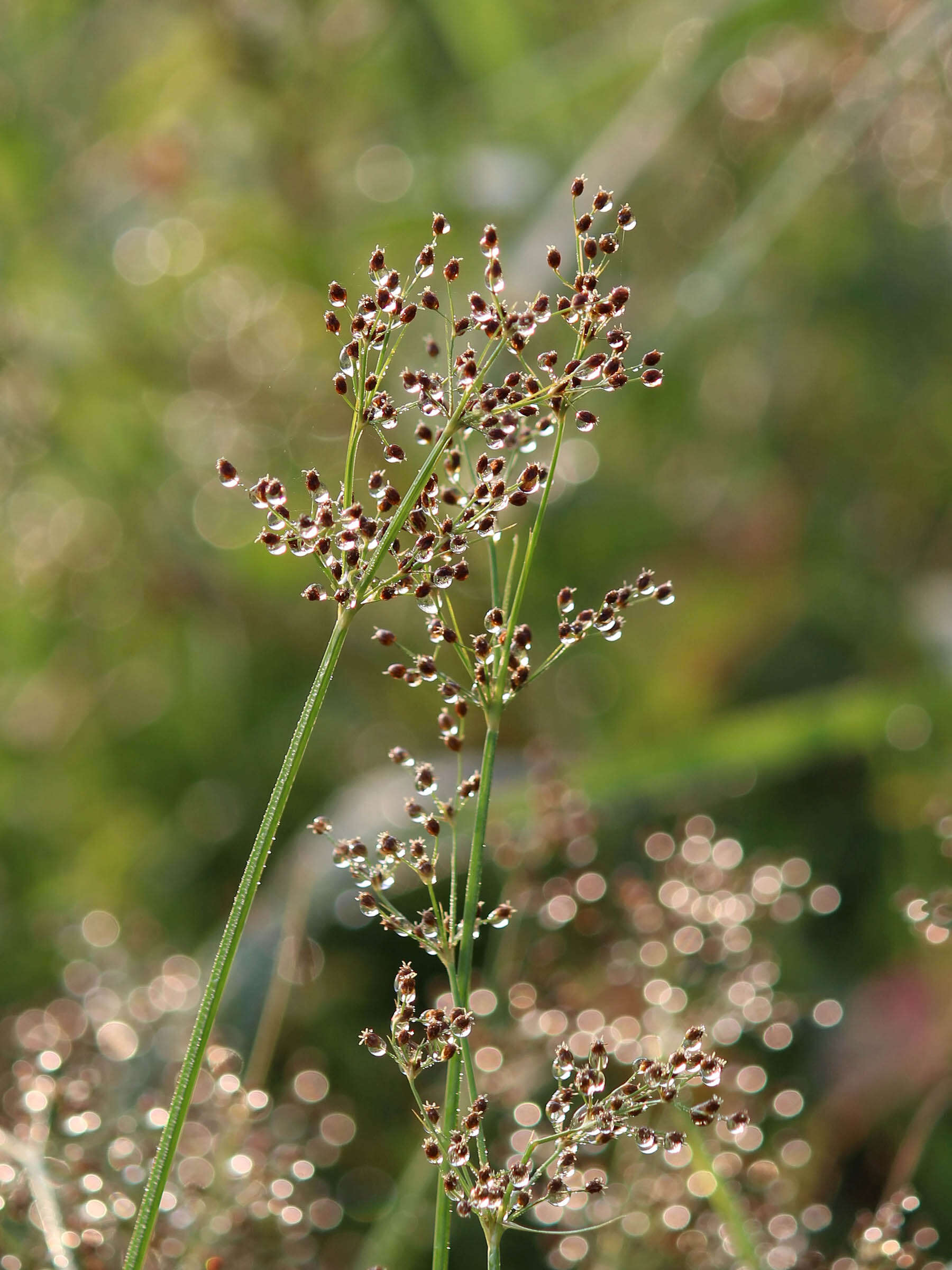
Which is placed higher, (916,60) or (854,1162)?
(916,60)

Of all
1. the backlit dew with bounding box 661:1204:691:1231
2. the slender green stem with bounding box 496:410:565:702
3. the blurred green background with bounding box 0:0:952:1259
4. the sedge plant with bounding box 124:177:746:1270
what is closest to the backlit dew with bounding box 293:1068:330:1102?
the blurred green background with bounding box 0:0:952:1259

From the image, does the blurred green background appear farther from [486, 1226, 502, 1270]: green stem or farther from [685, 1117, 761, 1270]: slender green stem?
[486, 1226, 502, 1270]: green stem

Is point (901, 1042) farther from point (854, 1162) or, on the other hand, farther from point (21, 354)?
point (21, 354)

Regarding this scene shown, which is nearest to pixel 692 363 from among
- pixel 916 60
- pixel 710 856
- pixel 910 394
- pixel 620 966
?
pixel 910 394

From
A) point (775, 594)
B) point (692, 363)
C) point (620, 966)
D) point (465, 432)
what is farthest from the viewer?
point (692, 363)

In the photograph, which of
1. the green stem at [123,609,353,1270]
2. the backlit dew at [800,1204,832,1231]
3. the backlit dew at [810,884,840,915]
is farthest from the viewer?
the backlit dew at [810,884,840,915]

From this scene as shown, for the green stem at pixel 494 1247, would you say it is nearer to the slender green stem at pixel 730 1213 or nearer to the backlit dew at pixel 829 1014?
the slender green stem at pixel 730 1213

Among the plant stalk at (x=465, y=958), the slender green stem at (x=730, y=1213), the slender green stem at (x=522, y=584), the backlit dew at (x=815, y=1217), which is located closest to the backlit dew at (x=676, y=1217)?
the slender green stem at (x=730, y=1213)
